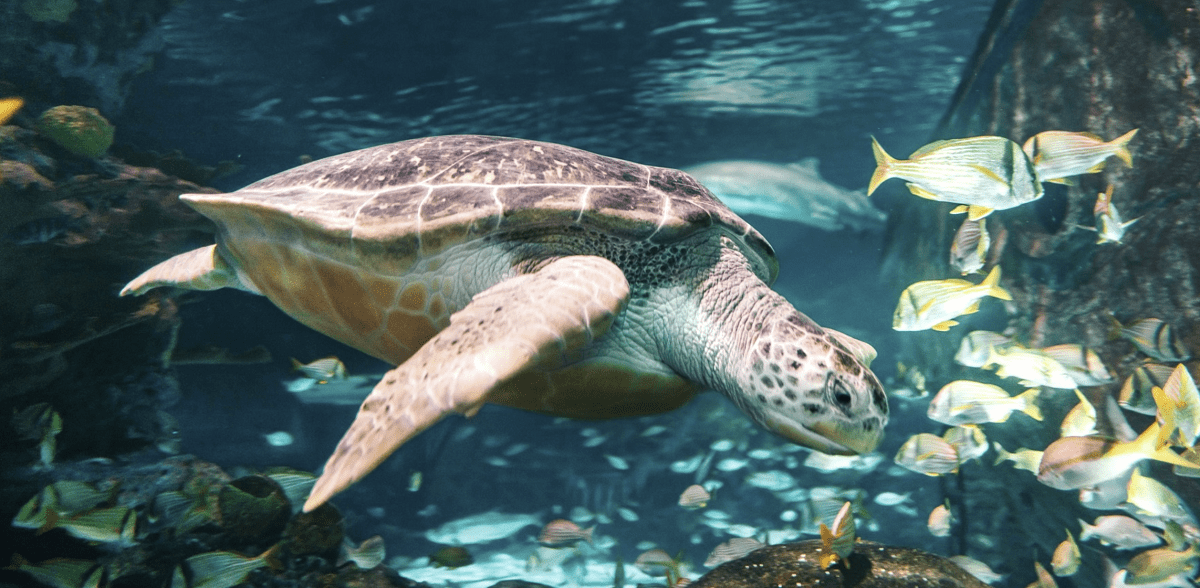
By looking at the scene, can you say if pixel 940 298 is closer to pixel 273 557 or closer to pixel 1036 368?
pixel 1036 368

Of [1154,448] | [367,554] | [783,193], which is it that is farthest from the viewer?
[783,193]

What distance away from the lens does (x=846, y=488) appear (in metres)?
7.81

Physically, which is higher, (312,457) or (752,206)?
(752,206)

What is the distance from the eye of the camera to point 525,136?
10.9 m

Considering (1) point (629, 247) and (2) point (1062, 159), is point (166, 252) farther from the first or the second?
(2) point (1062, 159)

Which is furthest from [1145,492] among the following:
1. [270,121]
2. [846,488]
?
[270,121]

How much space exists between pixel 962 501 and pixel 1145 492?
2.92m

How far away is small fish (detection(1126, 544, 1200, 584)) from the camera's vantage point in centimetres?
324

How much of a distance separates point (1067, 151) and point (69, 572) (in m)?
7.21

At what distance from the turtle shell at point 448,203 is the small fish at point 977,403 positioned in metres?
2.46

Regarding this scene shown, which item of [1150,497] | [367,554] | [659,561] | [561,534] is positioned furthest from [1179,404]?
[367,554]

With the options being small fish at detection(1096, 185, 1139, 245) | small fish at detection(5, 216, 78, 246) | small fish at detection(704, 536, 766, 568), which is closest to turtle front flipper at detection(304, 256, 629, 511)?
small fish at detection(704, 536, 766, 568)

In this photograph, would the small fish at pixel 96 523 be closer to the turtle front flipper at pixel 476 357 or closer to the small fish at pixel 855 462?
the turtle front flipper at pixel 476 357

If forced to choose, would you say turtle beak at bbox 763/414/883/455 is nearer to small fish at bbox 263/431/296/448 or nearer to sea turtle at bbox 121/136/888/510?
sea turtle at bbox 121/136/888/510
